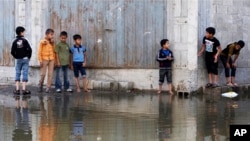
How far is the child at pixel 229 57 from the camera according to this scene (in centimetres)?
1399

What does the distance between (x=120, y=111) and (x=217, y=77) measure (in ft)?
14.4

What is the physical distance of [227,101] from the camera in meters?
12.6

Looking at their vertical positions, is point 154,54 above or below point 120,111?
above

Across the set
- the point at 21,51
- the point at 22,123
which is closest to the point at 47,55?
the point at 21,51

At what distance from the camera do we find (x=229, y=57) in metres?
14.1

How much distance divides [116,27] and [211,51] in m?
2.63

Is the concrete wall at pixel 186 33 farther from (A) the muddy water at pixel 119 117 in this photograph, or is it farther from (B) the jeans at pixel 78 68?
(A) the muddy water at pixel 119 117

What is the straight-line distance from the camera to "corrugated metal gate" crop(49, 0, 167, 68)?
46.8ft

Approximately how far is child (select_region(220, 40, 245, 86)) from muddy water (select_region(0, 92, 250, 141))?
0.64 meters

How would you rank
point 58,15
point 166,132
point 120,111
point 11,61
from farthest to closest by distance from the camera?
point 11,61, point 58,15, point 120,111, point 166,132

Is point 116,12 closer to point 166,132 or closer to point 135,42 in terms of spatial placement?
point 135,42

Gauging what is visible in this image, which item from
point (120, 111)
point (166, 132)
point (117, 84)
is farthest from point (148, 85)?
point (166, 132)

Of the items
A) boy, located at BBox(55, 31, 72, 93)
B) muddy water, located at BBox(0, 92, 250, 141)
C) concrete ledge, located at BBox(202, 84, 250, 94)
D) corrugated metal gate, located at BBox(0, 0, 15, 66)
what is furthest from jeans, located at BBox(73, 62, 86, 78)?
concrete ledge, located at BBox(202, 84, 250, 94)

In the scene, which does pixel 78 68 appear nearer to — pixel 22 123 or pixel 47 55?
pixel 47 55
